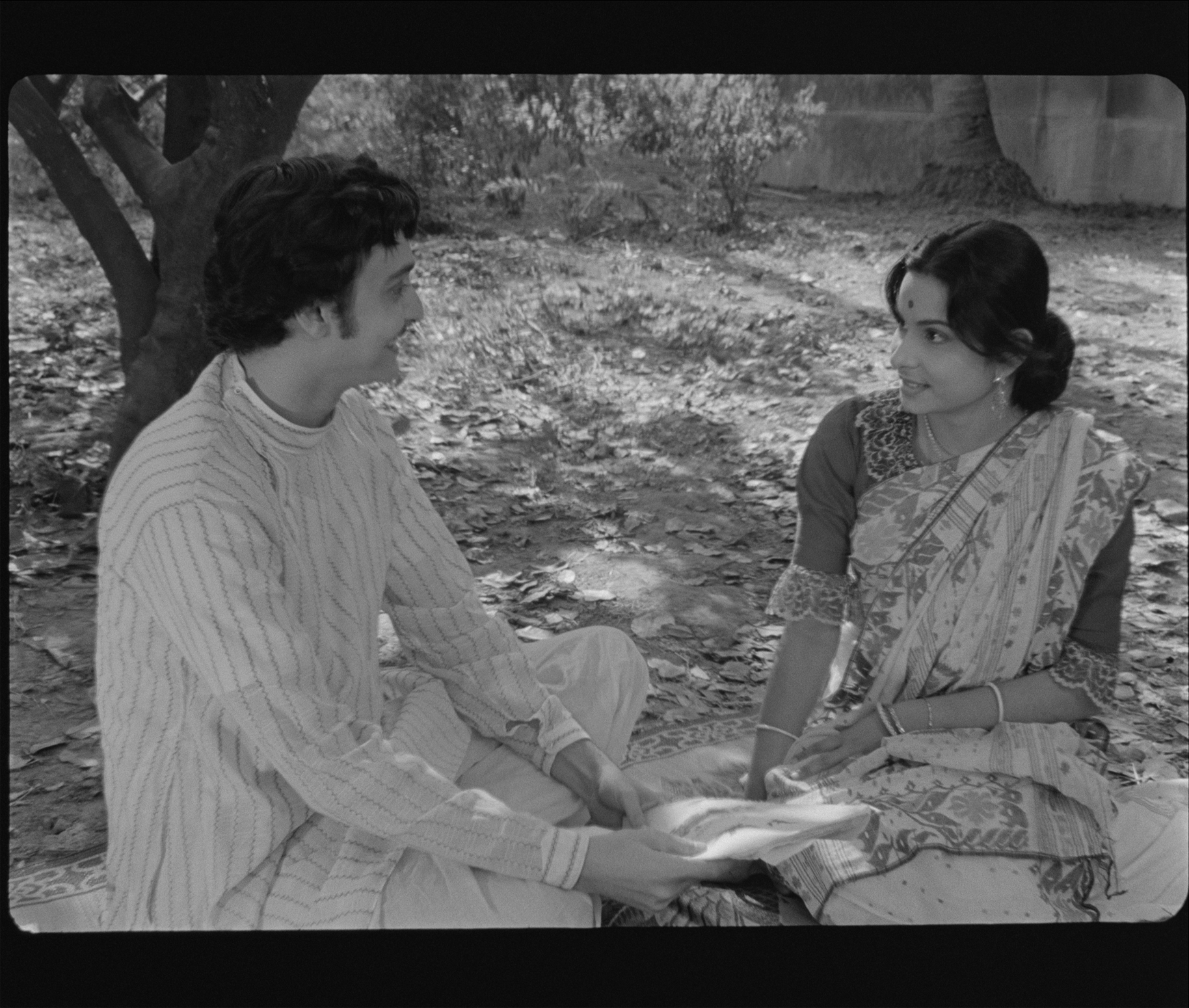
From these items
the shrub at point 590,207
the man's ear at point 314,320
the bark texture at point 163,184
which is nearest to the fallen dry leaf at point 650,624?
the bark texture at point 163,184

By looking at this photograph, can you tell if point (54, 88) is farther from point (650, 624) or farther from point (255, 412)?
point (255, 412)

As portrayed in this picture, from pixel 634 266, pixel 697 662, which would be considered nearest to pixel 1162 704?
pixel 697 662

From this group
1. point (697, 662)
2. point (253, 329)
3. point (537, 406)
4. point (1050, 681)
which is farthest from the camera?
point (537, 406)

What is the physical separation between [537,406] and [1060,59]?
13.3 feet

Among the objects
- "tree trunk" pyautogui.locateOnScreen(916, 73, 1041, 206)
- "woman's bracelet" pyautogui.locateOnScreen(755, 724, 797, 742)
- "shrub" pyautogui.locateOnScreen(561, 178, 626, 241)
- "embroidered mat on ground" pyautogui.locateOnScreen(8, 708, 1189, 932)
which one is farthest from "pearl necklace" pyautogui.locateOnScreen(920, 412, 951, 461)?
"tree trunk" pyautogui.locateOnScreen(916, 73, 1041, 206)

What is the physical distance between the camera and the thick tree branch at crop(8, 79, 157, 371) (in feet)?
13.3

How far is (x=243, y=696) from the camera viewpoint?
1933mm

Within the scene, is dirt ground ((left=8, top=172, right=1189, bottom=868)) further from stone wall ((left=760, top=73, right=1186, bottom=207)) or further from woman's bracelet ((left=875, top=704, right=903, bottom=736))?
woman's bracelet ((left=875, top=704, right=903, bottom=736))

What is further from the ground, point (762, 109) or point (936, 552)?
point (762, 109)

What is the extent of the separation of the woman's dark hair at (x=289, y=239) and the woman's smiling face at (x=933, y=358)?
1.00 metres

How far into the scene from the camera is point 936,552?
2.47 metres

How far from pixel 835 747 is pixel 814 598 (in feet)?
1.00

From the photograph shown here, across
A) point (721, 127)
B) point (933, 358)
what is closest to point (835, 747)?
point (933, 358)

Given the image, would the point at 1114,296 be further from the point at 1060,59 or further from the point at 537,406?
the point at 1060,59
